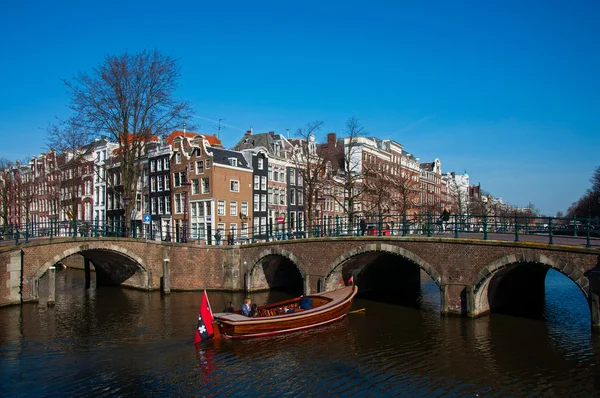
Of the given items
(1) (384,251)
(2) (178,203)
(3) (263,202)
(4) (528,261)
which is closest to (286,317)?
(1) (384,251)

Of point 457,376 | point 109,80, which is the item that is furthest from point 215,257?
point 457,376

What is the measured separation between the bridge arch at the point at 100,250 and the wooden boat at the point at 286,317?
40.2ft

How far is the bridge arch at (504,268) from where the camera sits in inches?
753

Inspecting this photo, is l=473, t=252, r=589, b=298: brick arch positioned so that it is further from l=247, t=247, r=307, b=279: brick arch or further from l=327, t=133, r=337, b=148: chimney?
l=327, t=133, r=337, b=148: chimney

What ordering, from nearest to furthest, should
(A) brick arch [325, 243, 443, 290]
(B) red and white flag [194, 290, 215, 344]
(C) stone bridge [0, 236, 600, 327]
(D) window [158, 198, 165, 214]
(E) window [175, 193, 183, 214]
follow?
(B) red and white flag [194, 290, 215, 344] < (C) stone bridge [0, 236, 600, 327] < (A) brick arch [325, 243, 443, 290] < (E) window [175, 193, 183, 214] < (D) window [158, 198, 165, 214]

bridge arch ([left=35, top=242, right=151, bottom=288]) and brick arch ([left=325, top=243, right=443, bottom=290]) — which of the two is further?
bridge arch ([left=35, top=242, right=151, bottom=288])

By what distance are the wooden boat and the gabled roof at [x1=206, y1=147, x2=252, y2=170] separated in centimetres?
2572

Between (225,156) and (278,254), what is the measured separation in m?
20.4

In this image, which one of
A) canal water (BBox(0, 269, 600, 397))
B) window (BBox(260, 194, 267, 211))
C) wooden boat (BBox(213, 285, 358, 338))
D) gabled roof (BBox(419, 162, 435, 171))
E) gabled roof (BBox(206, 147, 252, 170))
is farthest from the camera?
gabled roof (BBox(419, 162, 435, 171))

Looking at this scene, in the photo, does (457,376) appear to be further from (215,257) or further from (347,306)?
(215,257)

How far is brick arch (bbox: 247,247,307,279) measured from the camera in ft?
96.1

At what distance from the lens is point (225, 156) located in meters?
48.6

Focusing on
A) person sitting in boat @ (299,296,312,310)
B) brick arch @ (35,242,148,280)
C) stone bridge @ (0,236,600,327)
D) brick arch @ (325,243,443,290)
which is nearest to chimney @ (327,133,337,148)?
stone bridge @ (0,236,600,327)

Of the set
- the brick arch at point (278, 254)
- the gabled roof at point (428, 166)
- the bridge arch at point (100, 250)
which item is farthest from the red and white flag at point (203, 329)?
the gabled roof at point (428, 166)
